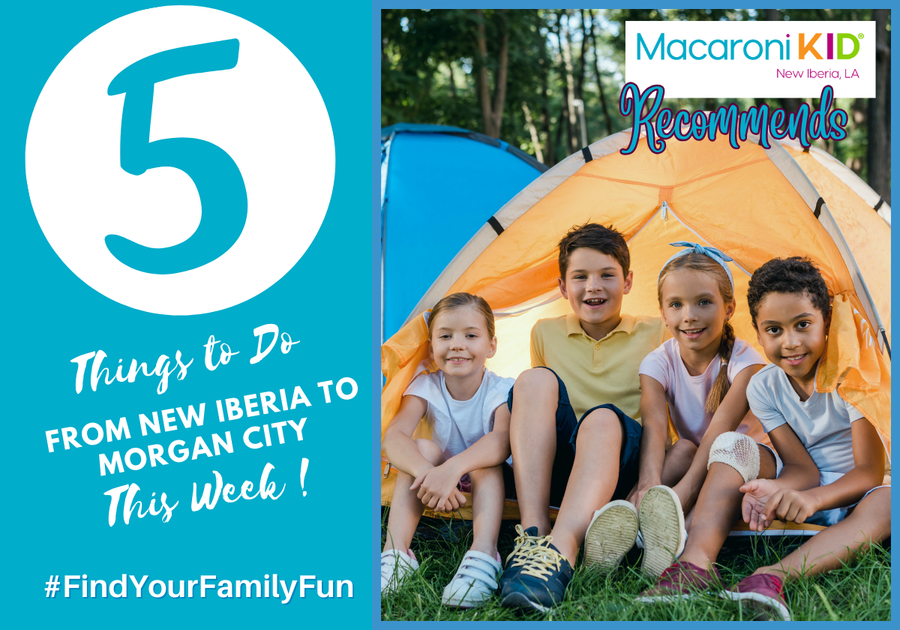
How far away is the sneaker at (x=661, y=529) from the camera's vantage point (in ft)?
5.42

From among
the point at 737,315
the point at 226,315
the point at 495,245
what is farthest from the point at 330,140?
the point at 737,315

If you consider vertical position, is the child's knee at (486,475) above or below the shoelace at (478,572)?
above

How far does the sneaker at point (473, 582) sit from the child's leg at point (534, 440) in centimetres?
13

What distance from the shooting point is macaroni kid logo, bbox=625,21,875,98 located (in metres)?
1.77

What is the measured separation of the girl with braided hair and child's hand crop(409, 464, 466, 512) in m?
0.45

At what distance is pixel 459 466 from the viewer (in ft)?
5.91

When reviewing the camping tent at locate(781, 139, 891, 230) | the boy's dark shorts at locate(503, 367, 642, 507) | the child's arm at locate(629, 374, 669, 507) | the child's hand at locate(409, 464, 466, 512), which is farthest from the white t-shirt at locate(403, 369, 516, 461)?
the camping tent at locate(781, 139, 891, 230)

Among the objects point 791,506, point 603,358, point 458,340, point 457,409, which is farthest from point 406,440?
Result: point 791,506

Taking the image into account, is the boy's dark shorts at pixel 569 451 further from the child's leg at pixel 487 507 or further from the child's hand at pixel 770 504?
the child's hand at pixel 770 504

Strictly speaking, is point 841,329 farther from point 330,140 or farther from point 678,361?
point 330,140

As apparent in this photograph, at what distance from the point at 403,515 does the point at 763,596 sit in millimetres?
797

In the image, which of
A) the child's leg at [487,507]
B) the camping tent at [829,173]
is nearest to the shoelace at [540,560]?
the child's leg at [487,507]

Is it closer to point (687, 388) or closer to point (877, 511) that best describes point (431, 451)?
point (687, 388)

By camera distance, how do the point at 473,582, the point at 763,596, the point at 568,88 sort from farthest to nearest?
1. the point at 568,88
2. the point at 473,582
3. the point at 763,596
